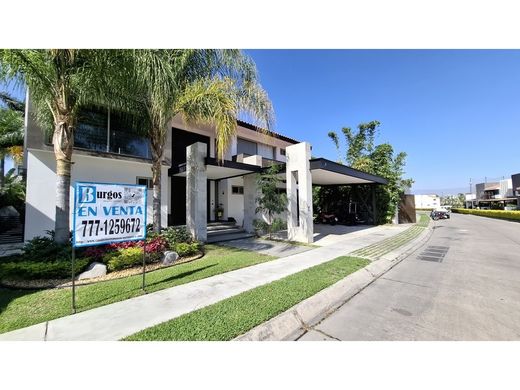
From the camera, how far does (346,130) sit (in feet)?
85.6

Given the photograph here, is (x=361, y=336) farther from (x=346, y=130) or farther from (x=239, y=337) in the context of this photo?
(x=346, y=130)

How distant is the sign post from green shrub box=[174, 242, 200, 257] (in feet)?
8.75

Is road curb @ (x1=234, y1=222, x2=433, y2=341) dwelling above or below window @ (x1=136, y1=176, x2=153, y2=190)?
below

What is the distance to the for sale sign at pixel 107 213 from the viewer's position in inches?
168

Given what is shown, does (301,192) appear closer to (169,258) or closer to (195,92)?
(195,92)

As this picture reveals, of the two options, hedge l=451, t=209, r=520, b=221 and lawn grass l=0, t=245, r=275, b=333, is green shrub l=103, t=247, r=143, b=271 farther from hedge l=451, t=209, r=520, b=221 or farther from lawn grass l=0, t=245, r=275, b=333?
hedge l=451, t=209, r=520, b=221

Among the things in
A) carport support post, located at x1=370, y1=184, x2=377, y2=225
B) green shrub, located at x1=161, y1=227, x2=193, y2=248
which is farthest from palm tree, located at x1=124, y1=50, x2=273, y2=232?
carport support post, located at x1=370, y1=184, x2=377, y2=225

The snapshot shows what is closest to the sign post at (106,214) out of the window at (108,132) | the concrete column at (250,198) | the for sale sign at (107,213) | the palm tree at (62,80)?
the for sale sign at (107,213)

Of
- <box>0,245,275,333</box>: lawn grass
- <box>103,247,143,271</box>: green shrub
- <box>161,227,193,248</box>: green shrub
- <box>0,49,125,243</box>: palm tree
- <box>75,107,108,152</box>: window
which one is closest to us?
<box>0,245,275,333</box>: lawn grass

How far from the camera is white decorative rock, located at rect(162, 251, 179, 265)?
22.9ft

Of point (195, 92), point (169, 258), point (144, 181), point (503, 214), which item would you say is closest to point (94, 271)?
point (169, 258)

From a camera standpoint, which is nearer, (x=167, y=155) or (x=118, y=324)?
(x=118, y=324)

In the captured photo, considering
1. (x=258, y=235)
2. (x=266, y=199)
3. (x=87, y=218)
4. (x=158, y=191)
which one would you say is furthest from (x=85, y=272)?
(x=258, y=235)
